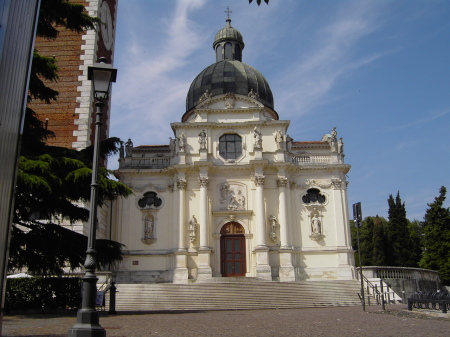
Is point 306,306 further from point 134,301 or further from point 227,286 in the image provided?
point 134,301

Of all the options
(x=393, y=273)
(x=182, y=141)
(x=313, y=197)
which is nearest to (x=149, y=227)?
(x=182, y=141)

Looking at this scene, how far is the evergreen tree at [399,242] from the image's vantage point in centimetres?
4191

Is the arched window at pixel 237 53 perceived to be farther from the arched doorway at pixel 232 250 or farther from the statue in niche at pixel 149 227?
the statue in niche at pixel 149 227

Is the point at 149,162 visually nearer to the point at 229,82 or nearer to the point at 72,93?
the point at 229,82

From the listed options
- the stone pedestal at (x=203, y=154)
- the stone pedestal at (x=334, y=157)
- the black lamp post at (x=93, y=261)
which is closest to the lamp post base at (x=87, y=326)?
the black lamp post at (x=93, y=261)

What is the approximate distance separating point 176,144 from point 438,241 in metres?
23.5

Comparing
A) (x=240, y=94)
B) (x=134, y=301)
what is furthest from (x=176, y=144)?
(x=134, y=301)

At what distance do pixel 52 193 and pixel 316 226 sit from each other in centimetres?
1994

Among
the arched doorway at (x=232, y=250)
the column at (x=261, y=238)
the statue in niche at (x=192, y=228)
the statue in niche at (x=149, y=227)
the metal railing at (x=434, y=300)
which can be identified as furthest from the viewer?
the statue in niche at (x=149, y=227)

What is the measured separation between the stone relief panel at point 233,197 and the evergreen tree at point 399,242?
19656mm

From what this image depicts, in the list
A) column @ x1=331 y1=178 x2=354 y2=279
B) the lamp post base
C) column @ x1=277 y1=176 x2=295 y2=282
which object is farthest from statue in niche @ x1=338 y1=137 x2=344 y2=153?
the lamp post base

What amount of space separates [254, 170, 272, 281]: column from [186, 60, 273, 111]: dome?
26.1 ft

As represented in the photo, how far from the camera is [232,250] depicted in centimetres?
2986

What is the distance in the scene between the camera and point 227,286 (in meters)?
23.7
